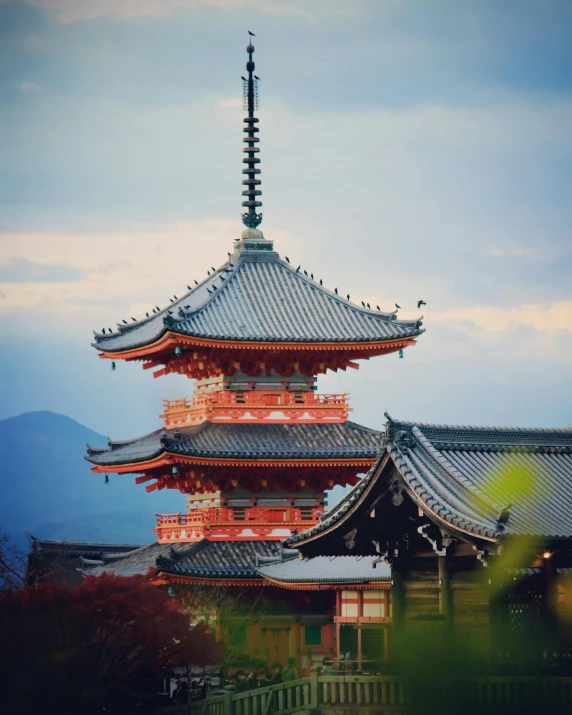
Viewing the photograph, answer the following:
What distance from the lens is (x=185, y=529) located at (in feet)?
166

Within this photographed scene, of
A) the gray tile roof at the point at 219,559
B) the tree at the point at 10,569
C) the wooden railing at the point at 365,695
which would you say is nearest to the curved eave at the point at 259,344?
the gray tile roof at the point at 219,559

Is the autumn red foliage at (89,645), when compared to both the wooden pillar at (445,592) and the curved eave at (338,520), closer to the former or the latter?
the curved eave at (338,520)

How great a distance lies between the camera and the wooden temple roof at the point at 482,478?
3092 cm

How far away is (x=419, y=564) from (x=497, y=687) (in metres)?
5.98

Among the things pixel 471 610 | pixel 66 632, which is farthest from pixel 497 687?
pixel 66 632

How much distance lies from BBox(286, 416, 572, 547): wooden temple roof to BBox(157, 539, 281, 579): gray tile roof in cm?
1083

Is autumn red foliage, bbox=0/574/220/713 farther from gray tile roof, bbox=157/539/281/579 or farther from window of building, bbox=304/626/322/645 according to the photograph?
window of building, bbox=304/626/322/645

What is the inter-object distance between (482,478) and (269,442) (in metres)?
16.7

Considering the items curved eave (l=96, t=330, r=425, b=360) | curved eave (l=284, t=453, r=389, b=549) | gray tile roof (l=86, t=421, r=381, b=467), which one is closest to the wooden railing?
curved eave (l=284, t=453, r=389, b=549)

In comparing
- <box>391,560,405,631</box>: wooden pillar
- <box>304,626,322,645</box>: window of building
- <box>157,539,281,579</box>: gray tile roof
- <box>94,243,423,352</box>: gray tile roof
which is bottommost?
<box>304,626,322,645</box>: window of building

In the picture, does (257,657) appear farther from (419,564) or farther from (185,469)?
(419,564)

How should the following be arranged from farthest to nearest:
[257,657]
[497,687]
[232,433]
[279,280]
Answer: [279,280], [232,433], [257,657], [497,687]

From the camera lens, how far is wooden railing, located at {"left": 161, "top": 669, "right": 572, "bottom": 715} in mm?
27562

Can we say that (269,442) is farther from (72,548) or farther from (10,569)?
(72,548)
